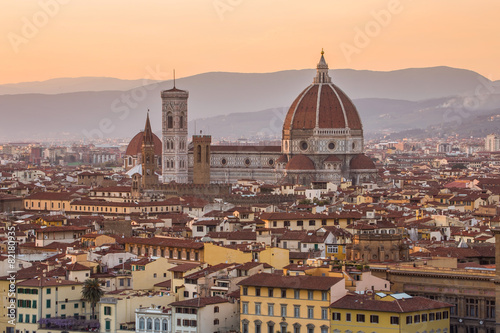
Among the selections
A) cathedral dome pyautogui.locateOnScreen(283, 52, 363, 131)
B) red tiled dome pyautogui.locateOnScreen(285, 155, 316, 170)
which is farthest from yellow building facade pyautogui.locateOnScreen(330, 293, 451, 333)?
cathedral dome pyautogui.locateOnScreen(283, 52, 363, 131)

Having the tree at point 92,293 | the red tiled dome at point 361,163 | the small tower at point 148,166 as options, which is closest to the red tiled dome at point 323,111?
the red tiled dome at point 361,163

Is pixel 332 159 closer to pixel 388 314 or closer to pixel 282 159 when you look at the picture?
pixel 282 159

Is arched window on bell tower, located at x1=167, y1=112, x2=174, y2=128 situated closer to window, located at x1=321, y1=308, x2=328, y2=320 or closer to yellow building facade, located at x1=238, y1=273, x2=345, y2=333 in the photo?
yellow building facade, located at x1=238, y1=273, x2=345, y2=333

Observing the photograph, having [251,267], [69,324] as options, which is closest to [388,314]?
[251,267]

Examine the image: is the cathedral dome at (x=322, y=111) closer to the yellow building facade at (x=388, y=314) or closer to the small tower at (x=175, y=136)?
the small tower at (x=175, y=136)

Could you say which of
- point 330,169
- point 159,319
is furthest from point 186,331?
point 330,169
